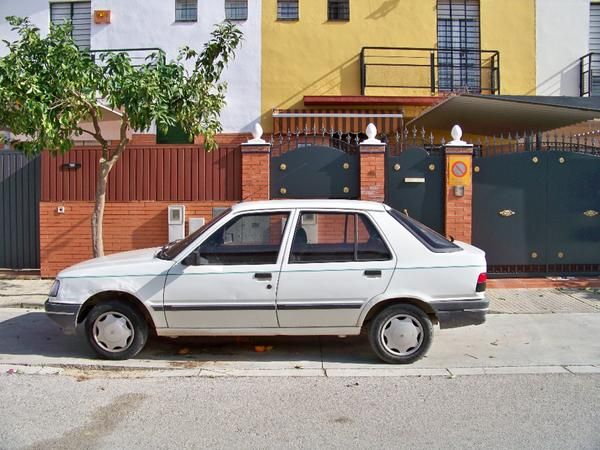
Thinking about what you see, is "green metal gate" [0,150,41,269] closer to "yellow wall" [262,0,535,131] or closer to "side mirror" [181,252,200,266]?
"yellow wall" [262,0,535,131]

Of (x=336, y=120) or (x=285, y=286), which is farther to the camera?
(x=336, y=120)

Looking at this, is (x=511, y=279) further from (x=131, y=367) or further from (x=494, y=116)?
(x=131, y=367)

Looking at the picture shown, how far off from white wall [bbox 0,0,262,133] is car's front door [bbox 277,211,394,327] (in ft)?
26.7

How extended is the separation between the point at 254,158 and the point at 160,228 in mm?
2016

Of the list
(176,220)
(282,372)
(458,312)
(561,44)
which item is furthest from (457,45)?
(282,372)

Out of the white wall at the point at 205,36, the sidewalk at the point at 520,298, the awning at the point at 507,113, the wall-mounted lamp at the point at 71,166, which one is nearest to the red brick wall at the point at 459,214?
the sidewalk at the point at 520,298

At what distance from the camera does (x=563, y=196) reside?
987 centimetres

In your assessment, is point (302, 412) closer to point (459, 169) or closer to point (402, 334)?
point (402, 334)

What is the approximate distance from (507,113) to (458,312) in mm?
7537

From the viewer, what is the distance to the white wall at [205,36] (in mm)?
13508

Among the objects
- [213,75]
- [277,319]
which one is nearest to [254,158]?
[213,75]

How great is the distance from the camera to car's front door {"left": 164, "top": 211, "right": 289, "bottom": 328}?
571 cm

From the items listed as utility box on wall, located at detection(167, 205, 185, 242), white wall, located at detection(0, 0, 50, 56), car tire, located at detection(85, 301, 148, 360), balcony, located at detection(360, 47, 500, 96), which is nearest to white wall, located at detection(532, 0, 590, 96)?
balcony, located at detection(360, 47, 500, 96)

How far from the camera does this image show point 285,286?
18.7ft
